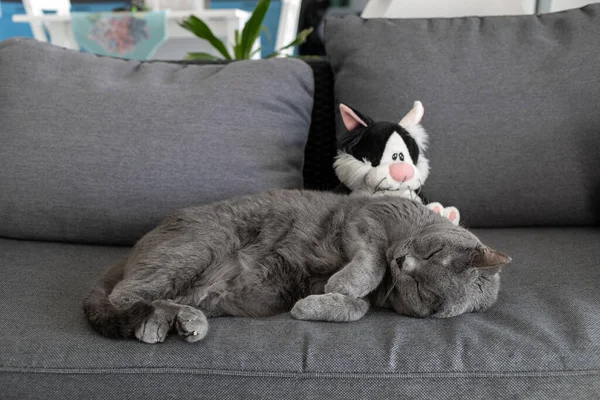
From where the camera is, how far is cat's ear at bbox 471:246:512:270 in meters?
1.08

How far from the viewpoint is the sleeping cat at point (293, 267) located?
1.09m

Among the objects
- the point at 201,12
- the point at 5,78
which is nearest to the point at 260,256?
the point at 5,78

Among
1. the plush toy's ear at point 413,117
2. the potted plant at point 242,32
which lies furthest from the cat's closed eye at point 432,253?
the potted plant at point 242,32

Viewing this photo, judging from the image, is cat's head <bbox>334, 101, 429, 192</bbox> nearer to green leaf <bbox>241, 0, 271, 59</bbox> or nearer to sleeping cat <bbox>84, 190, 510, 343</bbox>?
sleeping cat <bbox>84, 190, 510, 343</bbox>

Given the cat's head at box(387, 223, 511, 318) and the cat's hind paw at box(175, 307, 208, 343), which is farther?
→ the cat's head at box(387, 223, 511, 318)

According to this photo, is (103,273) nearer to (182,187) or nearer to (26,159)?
(182,187)

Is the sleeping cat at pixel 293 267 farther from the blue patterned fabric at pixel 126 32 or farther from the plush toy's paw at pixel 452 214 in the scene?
the blue patterned fabric at pixel 126 32

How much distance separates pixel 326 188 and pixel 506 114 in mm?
610

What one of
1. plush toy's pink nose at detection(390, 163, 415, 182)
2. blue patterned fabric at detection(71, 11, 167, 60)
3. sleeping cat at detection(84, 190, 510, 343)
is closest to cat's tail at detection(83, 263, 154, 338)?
sleeping cat at detection(84, 190, 510, 343)

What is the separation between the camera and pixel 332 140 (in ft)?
6.27

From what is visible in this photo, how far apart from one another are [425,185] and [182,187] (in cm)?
69

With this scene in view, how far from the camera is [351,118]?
1.49 metres

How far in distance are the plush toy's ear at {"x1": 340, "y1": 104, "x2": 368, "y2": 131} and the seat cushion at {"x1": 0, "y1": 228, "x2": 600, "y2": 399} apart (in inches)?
22.3

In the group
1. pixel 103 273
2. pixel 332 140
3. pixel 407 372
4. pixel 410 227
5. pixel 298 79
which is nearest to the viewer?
pixel 407 372
